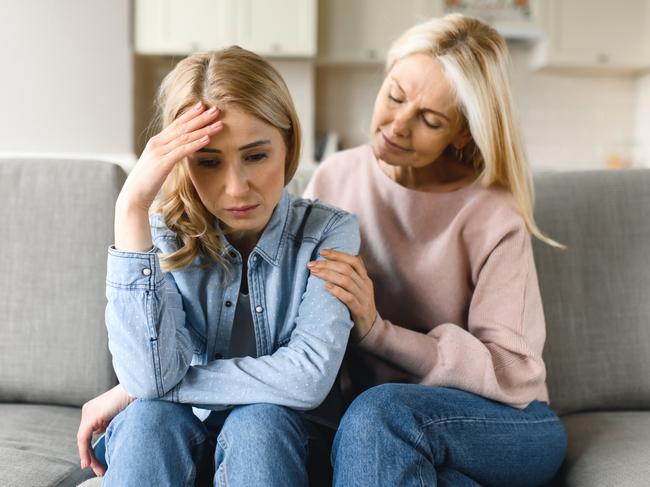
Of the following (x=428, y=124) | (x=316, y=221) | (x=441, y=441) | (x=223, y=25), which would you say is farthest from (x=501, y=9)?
(x=441, y=441)

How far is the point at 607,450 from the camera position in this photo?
53.0 inches

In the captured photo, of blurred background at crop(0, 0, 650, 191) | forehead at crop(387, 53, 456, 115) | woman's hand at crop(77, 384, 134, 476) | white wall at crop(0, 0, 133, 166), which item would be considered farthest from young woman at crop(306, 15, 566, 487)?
white wall at crop(0, 0, 133, 166)

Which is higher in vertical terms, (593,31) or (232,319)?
(593,31)

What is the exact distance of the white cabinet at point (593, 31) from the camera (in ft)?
14.6

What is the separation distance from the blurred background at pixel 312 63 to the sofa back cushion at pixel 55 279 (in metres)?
2.63

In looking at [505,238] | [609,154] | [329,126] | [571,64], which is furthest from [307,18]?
[505,238]

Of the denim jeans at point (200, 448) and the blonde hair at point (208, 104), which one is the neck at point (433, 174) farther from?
the denim jeans at point (200, 448)

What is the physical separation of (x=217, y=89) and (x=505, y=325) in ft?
2.21

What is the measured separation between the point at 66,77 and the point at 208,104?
11.0ft

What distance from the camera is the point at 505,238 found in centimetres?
142

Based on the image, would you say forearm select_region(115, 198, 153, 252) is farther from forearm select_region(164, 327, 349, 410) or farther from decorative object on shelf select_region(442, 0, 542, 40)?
decorative object on shelf select_region(442, 0, 542, 40)

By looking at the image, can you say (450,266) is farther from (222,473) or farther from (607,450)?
(222,473)

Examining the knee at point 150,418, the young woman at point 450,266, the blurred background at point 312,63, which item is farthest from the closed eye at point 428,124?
the blurred background at point 312,63

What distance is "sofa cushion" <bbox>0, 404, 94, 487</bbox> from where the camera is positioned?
4.09 feet
